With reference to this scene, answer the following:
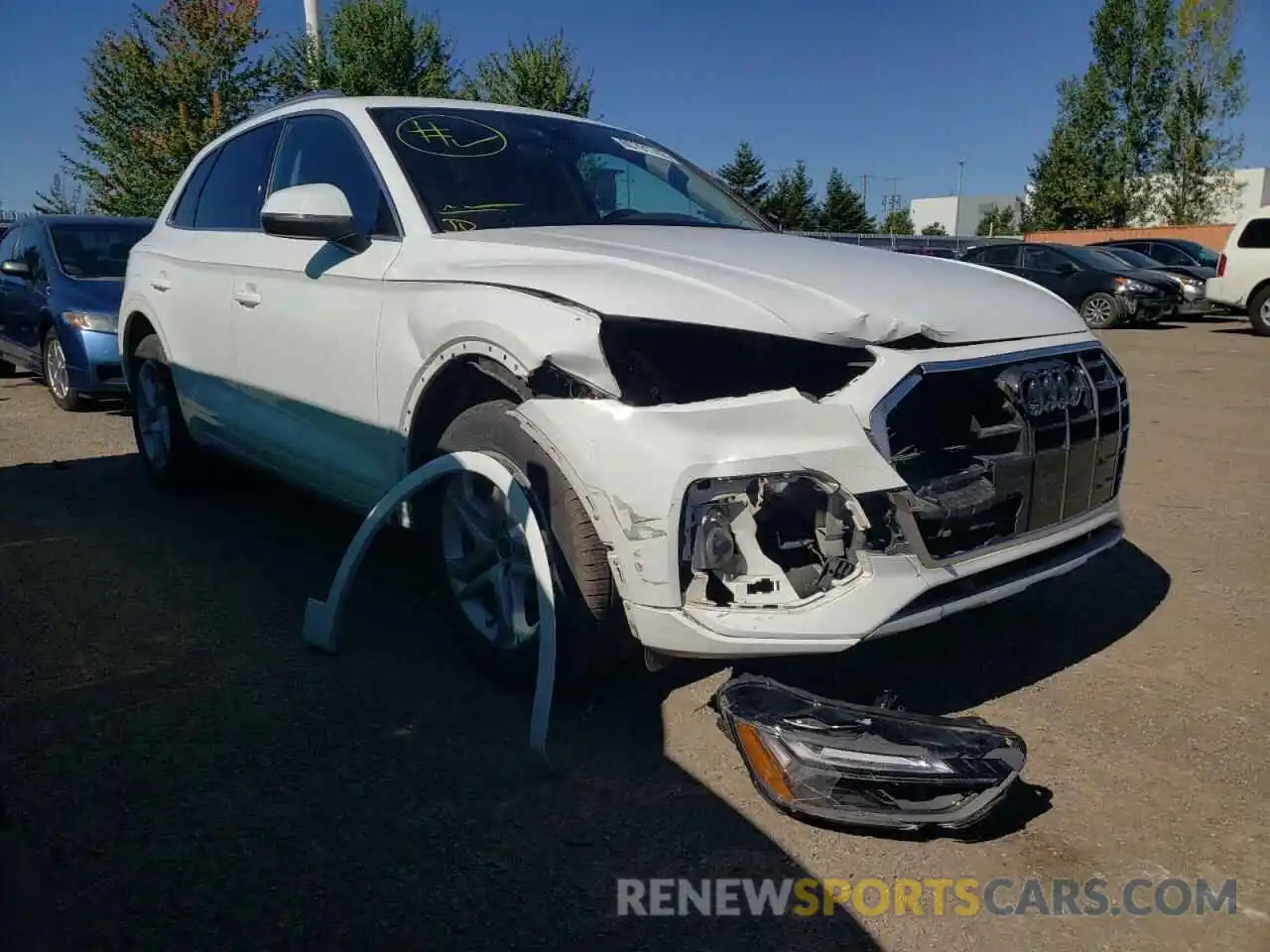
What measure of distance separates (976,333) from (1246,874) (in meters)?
1.43

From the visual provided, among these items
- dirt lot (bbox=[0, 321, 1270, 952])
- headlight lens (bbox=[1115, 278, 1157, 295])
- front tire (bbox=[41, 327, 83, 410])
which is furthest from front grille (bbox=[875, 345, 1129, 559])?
headlight lens (bbox=[1115, 278, 1157, 295])

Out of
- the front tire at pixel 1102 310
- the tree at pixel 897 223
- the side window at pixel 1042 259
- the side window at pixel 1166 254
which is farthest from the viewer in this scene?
the tree at pixel 897 223

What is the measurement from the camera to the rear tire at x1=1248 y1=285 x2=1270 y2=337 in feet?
50.3

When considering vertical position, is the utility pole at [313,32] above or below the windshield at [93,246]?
above

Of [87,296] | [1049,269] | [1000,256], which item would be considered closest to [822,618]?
[87,296]

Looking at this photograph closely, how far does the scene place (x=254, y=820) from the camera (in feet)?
8.20

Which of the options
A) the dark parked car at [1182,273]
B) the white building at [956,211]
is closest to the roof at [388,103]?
the dark parked car at [1182,273]

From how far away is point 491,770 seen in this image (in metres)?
2.74

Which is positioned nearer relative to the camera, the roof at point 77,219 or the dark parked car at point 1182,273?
the roof at point 77,219

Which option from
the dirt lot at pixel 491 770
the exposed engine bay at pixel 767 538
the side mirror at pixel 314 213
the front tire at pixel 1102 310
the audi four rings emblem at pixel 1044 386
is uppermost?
the side mirror at pixel 314 213

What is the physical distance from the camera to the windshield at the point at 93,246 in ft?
27.7

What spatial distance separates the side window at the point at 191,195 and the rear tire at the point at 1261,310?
Answer: 15.2 metres

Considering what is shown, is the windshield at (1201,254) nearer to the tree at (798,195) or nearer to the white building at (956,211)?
the tree at (798,195)

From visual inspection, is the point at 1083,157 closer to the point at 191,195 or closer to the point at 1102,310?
the point at 1102,310
